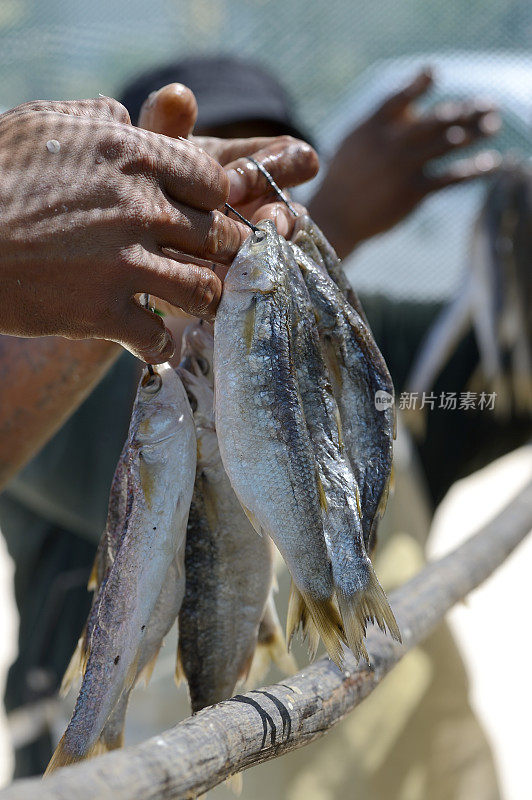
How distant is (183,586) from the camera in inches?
44.2

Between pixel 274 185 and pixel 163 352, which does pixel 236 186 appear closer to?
pixel 274 185

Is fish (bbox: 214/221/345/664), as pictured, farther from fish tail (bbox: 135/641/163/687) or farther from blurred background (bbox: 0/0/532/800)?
blurred background (bbox: 0/0/532/800)

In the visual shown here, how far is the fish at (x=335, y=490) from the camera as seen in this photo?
0.95 metres

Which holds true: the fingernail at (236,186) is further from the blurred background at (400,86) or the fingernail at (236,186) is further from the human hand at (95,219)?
the blurred background at (400,86)

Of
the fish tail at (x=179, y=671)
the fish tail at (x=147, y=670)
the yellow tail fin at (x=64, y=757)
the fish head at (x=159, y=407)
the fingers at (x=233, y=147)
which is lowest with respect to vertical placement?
the fish tail at (x=179, y=671)

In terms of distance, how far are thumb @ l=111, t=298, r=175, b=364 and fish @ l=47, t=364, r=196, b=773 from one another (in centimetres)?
12

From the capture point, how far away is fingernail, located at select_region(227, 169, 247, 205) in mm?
1120

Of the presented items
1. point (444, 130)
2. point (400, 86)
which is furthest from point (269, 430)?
point (400, 86)

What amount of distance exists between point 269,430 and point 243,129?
5.19ft

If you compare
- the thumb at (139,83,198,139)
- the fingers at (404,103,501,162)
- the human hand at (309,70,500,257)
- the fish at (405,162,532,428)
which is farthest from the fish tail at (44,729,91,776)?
the fish at (405,162,532,428)

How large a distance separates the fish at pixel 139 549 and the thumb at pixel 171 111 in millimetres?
378

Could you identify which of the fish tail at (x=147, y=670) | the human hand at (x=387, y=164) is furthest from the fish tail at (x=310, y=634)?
the human hand at (x=387, y=164)

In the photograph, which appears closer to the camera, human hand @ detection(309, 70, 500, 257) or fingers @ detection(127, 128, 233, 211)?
fingers @ detection(127, 128, 233, 211)

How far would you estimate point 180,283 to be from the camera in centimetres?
94
